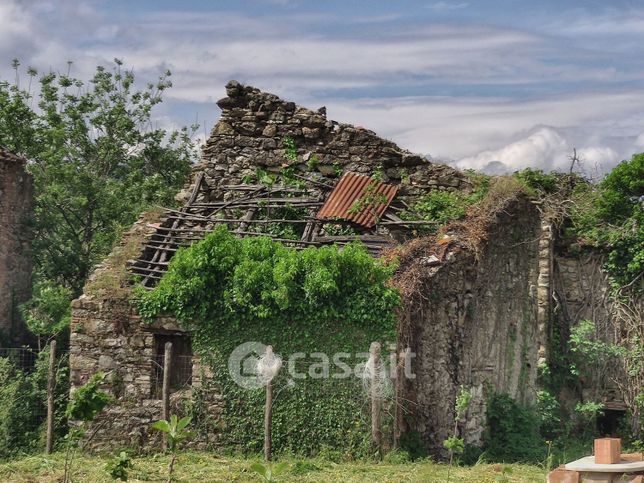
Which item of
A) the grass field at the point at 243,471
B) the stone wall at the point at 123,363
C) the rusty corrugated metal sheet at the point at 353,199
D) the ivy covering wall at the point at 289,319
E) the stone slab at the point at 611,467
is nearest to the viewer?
the stone slab at the point at 611,467

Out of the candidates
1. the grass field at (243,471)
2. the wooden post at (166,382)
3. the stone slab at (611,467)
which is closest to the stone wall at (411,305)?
the wooden post at (166,382)

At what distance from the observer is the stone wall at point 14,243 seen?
65.2ft

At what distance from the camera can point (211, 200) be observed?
1867 cm

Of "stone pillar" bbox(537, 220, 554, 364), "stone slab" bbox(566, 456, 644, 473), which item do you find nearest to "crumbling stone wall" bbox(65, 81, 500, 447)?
"stone pillar" bbox(537, 220, 554, 364)

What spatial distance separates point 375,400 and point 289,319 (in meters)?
1.68

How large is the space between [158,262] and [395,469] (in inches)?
205

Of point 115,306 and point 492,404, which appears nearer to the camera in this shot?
point 115,306

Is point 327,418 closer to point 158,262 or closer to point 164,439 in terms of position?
point 164,439

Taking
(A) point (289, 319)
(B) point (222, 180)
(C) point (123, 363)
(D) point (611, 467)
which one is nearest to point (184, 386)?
(C) point (123, 363)

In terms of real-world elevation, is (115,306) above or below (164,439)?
above

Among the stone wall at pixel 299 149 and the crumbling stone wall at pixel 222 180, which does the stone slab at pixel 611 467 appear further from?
the stone wall at pixel 299 149

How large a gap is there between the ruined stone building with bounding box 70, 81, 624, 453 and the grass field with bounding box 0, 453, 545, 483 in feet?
4.39

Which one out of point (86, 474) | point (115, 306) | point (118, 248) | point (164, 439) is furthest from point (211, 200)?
point (86, 474)

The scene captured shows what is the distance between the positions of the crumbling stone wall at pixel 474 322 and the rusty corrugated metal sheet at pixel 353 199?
5.15ft
